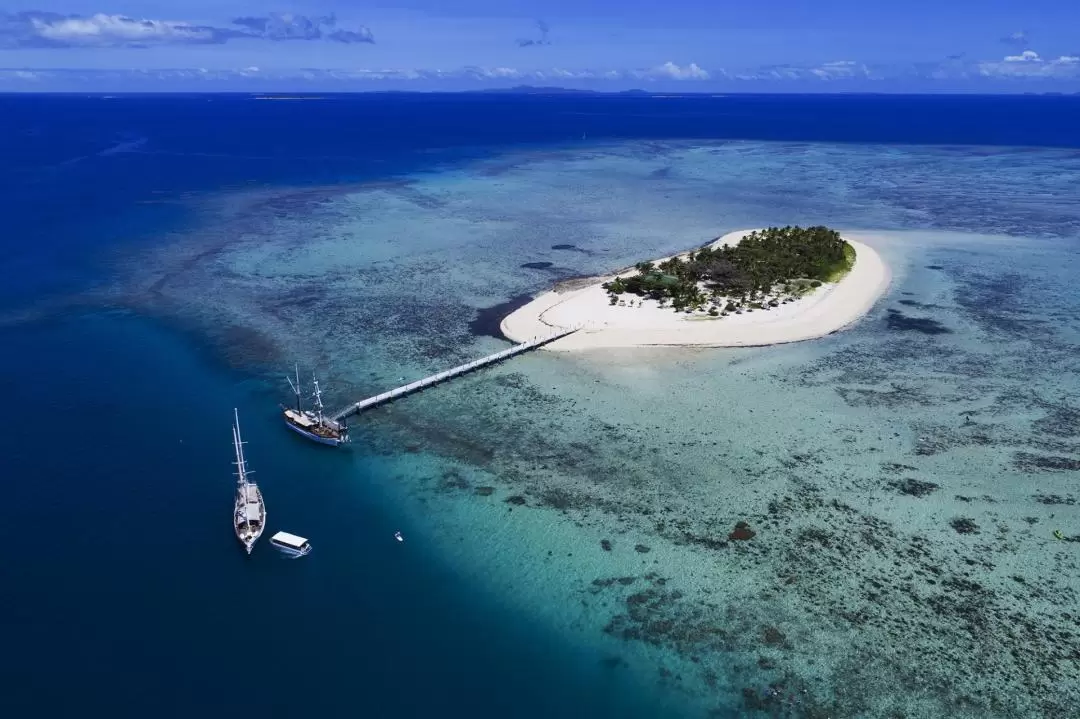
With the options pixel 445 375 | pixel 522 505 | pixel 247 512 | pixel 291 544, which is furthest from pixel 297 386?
pixel 522 505

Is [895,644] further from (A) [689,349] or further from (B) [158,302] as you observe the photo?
(B) [158,302]

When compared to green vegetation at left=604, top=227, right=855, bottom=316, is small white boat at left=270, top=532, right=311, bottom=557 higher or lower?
lower

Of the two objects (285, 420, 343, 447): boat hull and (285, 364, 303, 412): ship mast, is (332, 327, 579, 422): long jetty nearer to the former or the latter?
(285, 420, 343, 447): boat hull

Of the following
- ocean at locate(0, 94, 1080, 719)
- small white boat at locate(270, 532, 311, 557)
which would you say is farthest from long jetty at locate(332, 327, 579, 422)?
small white boat at locate(270, 532, 311, 557)

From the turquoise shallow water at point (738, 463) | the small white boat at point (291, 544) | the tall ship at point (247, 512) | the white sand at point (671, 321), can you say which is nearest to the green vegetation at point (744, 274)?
the white sand at point (671, 321)

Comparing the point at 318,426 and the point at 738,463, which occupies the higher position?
the point at 738,463

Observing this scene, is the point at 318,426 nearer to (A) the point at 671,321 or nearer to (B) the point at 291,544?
(B) the point at 291,544

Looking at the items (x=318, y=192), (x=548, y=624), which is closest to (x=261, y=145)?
(x=318, y=192)
